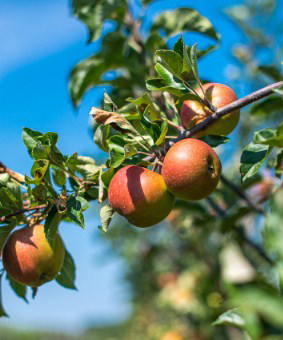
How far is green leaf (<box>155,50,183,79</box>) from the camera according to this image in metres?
1.27

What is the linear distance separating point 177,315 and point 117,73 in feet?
9.74

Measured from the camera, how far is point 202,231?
3203 millimetres

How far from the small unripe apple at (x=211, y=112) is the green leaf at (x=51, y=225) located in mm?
485

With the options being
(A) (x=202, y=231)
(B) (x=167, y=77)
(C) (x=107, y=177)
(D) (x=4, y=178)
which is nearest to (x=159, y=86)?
(B) (x=167, y=77)

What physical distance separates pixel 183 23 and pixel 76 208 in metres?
Answer: 1.26

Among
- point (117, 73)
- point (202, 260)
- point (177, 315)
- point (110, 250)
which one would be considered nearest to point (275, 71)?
point (117, 73)

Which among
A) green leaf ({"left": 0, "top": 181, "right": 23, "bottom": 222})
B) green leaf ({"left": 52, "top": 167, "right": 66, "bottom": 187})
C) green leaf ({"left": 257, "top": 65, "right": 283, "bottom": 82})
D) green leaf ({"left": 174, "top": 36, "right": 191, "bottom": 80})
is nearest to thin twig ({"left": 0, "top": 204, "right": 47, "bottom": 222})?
Result: green leaf ({"left": 0, "top": 181, "right": 23, "bottom": 222})

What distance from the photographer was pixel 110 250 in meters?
5.26

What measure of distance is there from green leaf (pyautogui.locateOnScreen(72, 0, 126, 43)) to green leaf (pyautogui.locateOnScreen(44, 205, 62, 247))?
1139 mm

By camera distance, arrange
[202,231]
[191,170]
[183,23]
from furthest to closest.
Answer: [202,231]
[183,23]
[191,170]

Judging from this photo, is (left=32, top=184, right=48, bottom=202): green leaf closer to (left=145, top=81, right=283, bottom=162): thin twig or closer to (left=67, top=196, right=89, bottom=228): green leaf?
(left=67, top=196, right=89, bottom=228): green leaf

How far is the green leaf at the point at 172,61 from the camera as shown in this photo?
4.16ft

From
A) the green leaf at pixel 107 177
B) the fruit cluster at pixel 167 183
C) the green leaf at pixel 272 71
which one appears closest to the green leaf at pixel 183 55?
the fruit cluster at pixel 167 183

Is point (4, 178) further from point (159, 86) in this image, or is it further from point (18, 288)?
point (159, 86)
